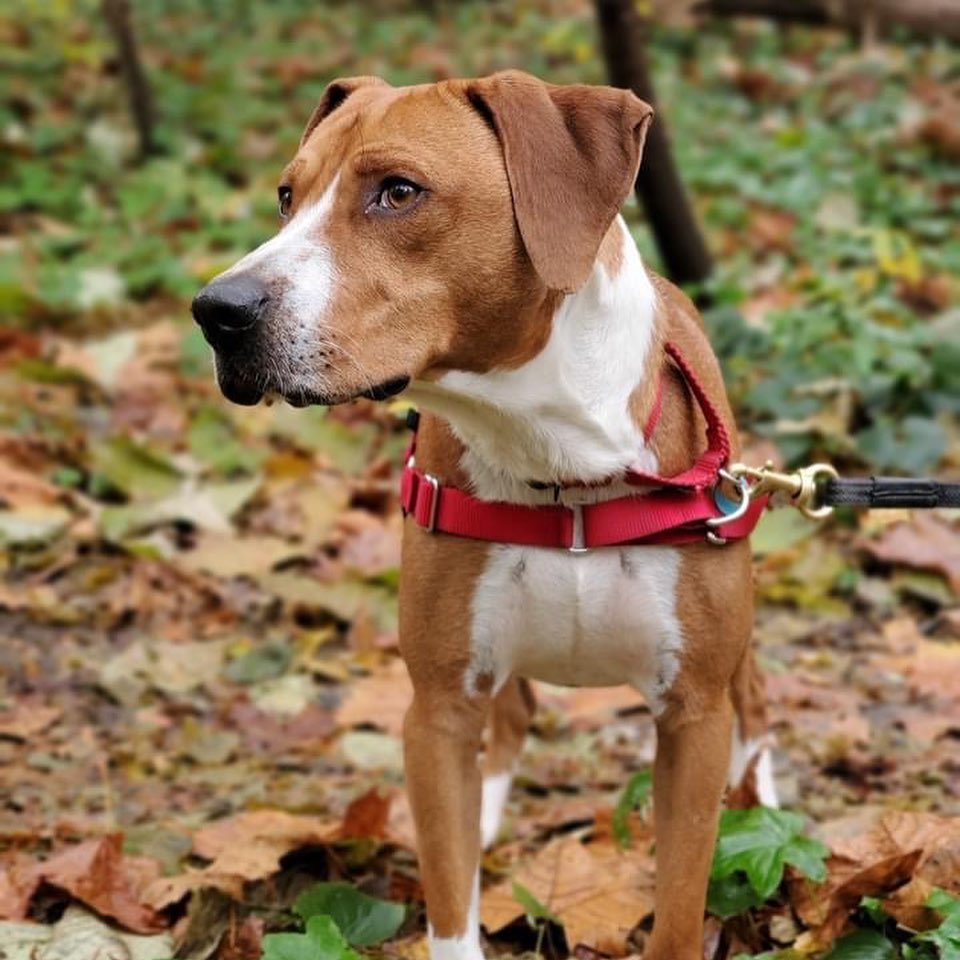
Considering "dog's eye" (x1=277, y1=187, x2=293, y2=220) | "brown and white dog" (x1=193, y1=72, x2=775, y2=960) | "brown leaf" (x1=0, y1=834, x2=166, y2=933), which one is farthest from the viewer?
"brown leaf" (x1=0, y1=834, x2=166, y2=933)

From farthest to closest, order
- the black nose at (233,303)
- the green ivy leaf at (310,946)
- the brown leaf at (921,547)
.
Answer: the brown leaf at (921,547), the green ivy leaf at (310,946), the black nose at (233,303)

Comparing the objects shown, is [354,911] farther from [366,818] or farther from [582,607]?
[582,607]

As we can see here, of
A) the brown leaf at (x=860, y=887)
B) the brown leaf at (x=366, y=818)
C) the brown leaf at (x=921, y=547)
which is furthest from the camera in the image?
the brown leaf at (x=921, y=547)

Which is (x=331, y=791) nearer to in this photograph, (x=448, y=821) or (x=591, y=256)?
(x=448, y=821)

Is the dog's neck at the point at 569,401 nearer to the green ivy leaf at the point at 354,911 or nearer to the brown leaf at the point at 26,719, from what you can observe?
the green ivy leaf at the point at 354,911

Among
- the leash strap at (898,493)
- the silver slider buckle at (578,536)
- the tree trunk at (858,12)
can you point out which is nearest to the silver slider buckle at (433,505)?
the silver slider buckle at (578,536)

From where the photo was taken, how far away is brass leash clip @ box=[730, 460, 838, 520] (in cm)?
321

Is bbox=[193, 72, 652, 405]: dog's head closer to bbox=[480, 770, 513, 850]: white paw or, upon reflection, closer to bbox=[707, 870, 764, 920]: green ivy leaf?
bbox=[707, 870, 764, 920]: green ivy leaf

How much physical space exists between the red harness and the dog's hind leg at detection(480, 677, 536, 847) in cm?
113

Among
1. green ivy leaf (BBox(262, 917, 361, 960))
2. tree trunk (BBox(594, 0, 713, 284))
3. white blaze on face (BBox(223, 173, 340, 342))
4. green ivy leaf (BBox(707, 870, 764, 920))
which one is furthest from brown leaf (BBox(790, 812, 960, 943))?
tree trunk (BBox(594, 0, 713, 284))

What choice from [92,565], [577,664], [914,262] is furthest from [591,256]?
[914,262]

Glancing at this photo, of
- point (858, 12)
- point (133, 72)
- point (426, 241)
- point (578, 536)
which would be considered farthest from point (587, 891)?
point (858, 12)

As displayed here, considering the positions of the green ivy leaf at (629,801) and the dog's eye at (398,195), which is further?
the green ivy leaf at (629,801)

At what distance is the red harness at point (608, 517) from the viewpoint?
3025mm
